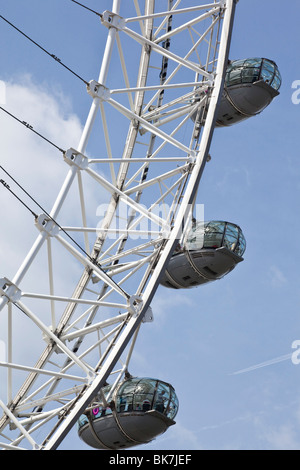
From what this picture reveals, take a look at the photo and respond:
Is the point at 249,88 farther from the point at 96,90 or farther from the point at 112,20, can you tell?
the point at 96,90

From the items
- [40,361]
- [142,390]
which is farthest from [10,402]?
[142,390]

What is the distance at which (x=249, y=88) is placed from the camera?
44344 millimetres

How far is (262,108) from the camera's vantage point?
45.0 m

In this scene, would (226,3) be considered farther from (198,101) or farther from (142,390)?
(142,390)

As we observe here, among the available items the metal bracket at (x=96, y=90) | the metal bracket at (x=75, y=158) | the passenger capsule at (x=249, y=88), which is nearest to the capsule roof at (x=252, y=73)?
the passenger capsule at (x=249, y=88)

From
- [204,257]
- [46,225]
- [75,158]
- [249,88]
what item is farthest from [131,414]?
[249,88]

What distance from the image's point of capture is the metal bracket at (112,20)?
39331 mm

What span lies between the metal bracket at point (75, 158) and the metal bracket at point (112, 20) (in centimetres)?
613

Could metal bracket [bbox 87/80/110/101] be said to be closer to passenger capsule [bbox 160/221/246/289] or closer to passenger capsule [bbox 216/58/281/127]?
passenger capsule [bbox 160/221/246/289]

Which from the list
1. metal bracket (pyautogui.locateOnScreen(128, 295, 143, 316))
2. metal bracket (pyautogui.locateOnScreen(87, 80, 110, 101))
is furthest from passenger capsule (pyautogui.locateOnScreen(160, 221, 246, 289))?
metal bracket (pyautogui.locateOnScreen(87, 80, 110, 101))

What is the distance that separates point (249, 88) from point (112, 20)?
25.0 feet
